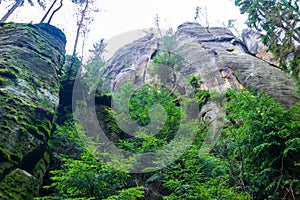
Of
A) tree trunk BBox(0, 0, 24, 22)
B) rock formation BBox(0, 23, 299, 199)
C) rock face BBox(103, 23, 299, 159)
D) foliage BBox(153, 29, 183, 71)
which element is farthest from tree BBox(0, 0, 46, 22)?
foliage BBox(153, 29, 183, 71)

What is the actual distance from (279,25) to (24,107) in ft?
35.1

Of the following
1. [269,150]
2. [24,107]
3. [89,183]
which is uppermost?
[24,107]

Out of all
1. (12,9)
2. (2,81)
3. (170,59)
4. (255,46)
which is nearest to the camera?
(2,81)

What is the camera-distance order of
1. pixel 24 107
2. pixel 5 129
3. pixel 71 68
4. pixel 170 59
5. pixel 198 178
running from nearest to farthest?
1. pixel 198 178
2. pixel 5 129
3. pixel 24 107
4. pixel 71 68
5. pixel 170 59

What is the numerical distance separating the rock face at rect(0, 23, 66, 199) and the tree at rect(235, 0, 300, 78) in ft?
30.2

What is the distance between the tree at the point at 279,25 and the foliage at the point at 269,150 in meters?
4.32

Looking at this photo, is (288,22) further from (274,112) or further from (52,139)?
(52,139)

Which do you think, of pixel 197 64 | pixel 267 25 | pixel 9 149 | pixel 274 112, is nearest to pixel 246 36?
pixel 197 64

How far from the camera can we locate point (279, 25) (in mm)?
11719

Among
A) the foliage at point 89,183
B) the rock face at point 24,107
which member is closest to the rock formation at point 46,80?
the rock face at point 24,107

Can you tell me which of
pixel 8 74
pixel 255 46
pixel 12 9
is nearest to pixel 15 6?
pixel 12 9

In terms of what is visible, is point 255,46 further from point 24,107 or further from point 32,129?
point 32,129

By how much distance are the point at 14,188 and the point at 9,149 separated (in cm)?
101

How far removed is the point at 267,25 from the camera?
11.8 meters
